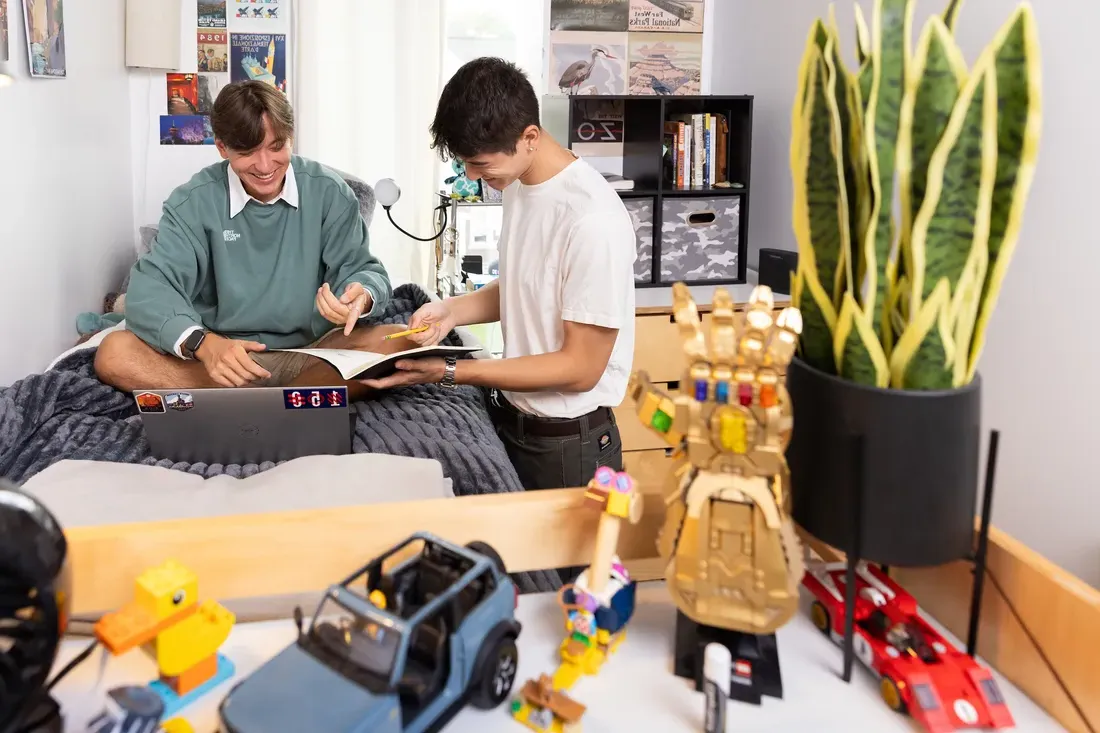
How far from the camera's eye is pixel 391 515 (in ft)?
2.60

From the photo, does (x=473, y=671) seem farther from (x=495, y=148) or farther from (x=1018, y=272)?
(x=1018, y=272)

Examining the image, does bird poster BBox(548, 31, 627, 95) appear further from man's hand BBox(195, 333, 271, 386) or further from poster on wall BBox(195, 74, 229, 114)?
man's hand BBox(195, 333, 271, 386)

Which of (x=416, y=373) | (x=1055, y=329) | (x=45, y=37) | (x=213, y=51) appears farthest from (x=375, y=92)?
(x=1055, y=329)

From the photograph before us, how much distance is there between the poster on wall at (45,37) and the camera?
2.06 metres

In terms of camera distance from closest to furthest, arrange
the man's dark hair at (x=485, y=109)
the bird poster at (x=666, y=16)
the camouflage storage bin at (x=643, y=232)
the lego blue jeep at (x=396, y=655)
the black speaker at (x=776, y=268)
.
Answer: the lego blue jeep at (x=396, y=655) → the man's dark hair at (x=485, y=109) → the black speaker at (x=776, y=268) → the camouflage storage bin at (x=643, y=232) → the bird poster at (x=666, y=16)

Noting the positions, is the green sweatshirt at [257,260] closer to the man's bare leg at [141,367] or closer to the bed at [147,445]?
the man's bare leg at [141,367]

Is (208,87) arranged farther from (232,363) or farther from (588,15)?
(232,363)

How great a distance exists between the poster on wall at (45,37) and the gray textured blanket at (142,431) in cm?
75

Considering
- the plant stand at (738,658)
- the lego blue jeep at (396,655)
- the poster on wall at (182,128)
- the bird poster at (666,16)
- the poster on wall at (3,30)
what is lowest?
the plant stand at (738,658)

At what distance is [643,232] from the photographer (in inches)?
109

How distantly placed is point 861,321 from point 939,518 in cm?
17

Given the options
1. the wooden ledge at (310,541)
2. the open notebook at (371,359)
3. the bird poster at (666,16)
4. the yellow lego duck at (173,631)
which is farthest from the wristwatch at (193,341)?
the bird poster at (666,16)

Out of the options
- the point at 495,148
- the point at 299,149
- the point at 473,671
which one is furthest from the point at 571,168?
the point at 299,149

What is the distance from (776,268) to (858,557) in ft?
5.59
